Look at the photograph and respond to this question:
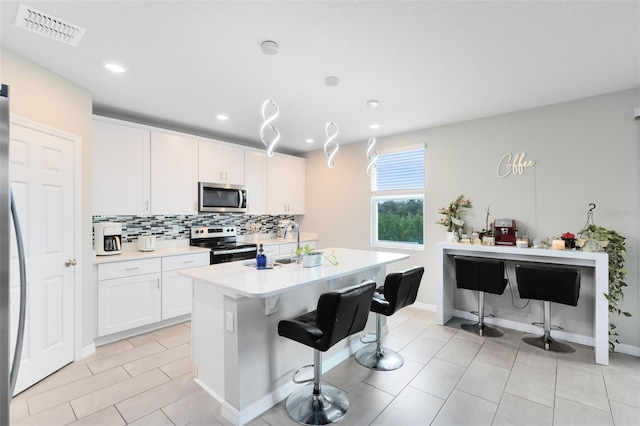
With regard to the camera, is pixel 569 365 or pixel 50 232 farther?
pixel 569 365

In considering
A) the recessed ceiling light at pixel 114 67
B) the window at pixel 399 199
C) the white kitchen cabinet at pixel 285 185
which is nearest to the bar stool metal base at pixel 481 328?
the window at pixel 399 199

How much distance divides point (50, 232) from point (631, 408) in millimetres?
4669

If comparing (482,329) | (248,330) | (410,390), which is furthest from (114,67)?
(482,329)

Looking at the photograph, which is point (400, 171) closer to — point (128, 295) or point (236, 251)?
point (236, 251)

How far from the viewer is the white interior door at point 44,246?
7.62ft

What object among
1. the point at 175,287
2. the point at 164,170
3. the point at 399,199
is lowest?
the point at 175,287

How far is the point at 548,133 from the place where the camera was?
3410 millimetres

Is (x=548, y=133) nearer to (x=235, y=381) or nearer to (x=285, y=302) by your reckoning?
(x=285, y=302)

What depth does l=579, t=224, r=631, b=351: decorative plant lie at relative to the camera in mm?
2854

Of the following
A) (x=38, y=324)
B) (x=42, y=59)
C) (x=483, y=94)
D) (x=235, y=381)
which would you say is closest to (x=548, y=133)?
(x=483, y=94)

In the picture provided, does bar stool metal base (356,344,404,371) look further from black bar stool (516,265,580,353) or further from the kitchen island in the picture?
black bar stool (516,265,580,353)

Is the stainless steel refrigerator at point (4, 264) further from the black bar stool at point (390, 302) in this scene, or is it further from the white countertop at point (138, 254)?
the white countertop at point (138, 254)

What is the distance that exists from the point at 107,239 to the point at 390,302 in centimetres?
309

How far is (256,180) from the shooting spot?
5.00 metres
